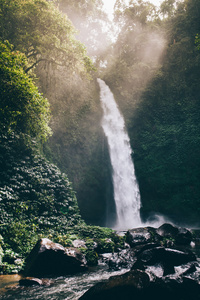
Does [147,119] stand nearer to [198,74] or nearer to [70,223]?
[198,74]

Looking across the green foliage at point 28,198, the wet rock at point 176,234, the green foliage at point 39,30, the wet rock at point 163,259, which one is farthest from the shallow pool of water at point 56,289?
the green foliage at point 39,30

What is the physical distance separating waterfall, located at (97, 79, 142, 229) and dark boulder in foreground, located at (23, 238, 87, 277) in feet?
28.8

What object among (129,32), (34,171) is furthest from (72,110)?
(129,32)

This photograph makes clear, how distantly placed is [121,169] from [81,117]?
5527 millimetres

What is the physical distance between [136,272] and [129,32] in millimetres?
29566

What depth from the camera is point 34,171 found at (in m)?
8.98

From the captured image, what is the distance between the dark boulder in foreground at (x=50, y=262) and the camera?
4389 mm

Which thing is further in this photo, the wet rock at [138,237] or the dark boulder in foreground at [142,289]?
the wet rock at [138,237]

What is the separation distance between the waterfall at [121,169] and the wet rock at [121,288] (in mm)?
10437

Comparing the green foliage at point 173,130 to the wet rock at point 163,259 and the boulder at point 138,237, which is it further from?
the wet rock at point 163,259

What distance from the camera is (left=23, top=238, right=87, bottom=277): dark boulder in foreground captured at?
439cm

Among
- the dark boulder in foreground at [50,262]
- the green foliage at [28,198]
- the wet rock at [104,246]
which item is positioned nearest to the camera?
the dark boulder in foreground at [50,262]

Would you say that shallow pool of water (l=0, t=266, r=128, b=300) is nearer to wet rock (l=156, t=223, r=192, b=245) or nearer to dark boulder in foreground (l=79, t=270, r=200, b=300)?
dark boulder in foreground (l=79, t=270, r=200, b=300)

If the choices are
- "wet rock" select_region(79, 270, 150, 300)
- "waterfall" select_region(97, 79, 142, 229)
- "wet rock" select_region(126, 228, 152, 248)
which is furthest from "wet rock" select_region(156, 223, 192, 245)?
"wet rock" select_region(79, 270, 150, 300)
